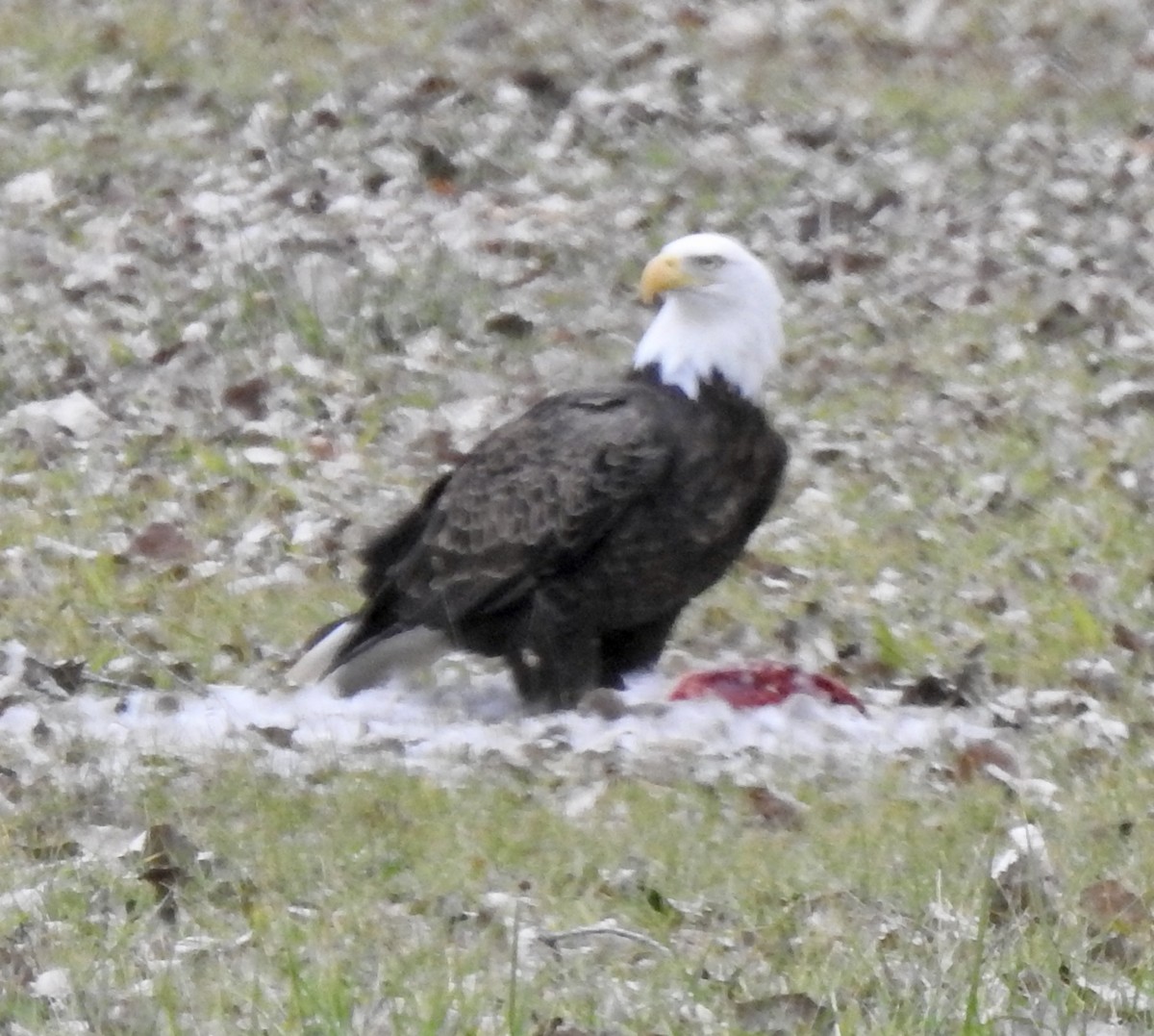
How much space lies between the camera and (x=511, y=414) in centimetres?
1076

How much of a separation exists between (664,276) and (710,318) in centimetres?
17

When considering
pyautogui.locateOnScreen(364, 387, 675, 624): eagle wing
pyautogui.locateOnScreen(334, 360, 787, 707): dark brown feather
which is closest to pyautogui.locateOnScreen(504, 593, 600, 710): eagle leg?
pyautogui.locateOnScreen(334, 360, 787, 707): dark brown feather

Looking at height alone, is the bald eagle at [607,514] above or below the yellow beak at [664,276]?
below

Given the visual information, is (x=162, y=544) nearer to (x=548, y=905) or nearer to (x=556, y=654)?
(x=556, y=654)

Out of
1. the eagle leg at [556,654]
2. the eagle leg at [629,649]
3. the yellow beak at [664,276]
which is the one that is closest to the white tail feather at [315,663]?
the eagle leg at [556,654]

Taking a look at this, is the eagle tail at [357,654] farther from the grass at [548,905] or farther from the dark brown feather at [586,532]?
the grass at [548,905]

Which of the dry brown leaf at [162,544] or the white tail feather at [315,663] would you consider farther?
the dry brown leaf at [162,544]

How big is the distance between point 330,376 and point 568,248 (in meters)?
1.89

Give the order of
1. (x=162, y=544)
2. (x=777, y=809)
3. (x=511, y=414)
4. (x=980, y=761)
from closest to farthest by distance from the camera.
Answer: (x=777, y=809) < (x=980, y=761) < (x=162, y=544) < (x=511, y=414)

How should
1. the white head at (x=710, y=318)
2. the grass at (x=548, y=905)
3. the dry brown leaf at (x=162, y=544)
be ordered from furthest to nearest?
Answer: the dry brown leaf at (x=162, y=544), the white head at (x=710, y=318), the grass at (x=548, y=905)

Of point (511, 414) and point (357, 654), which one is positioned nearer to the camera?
point (357, 654)

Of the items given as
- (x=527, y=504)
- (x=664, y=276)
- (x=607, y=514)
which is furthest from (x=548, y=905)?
(x=664, y=276)

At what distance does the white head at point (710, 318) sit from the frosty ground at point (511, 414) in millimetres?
884

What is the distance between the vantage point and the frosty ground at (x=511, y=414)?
16.5 feet
